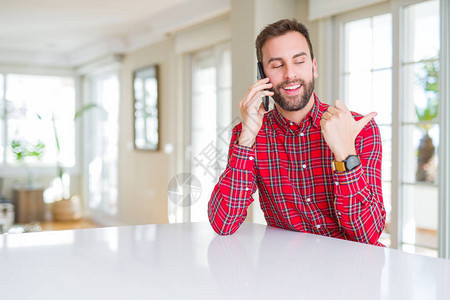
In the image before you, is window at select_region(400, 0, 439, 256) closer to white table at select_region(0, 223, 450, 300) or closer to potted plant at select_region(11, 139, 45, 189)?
white table at select_region(0, 223, 450, 300)

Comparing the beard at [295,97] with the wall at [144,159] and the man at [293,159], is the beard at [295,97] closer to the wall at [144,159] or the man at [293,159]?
the man at [293,159]

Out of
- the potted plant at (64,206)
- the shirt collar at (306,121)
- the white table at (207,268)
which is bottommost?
the potted plant at (64,206)

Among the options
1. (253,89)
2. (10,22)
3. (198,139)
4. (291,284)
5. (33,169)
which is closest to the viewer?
(291,284)

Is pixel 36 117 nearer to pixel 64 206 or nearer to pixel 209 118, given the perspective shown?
pixel 64 206

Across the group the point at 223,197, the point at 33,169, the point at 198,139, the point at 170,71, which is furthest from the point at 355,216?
the point at 33,169

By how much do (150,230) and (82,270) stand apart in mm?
462

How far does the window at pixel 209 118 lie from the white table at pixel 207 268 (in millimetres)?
3248

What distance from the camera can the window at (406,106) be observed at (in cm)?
289

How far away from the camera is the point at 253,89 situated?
4.98ft

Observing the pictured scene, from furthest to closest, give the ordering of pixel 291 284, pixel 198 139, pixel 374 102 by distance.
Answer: pixel 198 139
pixel 374 102
pixel 291 284

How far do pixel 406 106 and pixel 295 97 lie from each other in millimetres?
1733

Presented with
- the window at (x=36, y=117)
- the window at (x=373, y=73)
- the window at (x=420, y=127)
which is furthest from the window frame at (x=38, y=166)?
the window at (x=420, y=127)

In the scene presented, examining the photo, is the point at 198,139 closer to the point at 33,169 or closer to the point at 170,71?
the point at 170,71

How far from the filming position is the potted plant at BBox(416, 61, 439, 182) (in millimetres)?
2859
